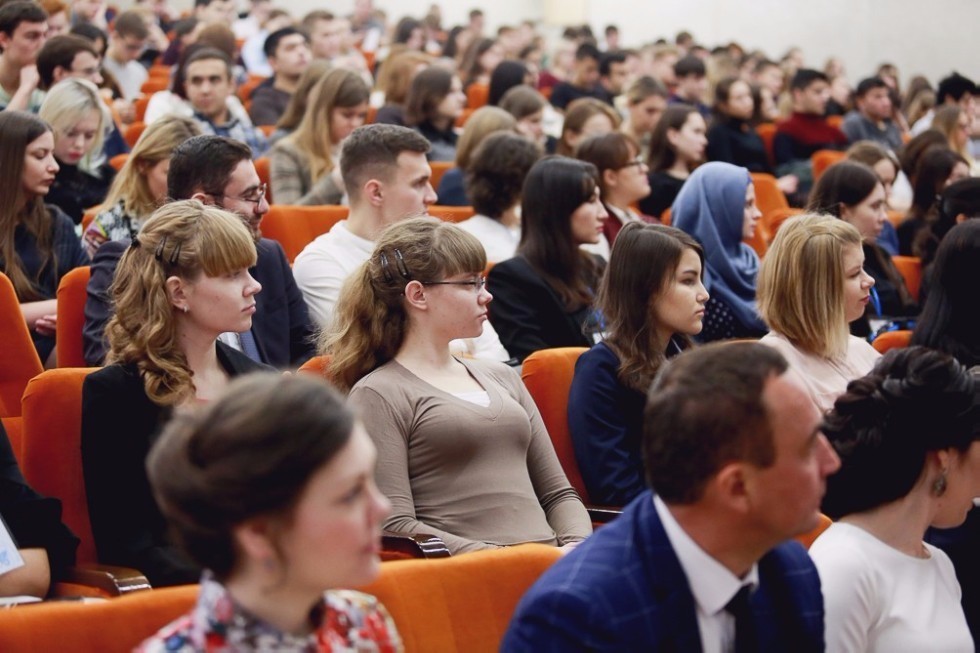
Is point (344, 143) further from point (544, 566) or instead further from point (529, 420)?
point (544, 566)

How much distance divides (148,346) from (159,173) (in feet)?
4.30

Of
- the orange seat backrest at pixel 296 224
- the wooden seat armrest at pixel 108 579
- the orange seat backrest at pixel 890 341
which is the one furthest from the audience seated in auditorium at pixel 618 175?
the wooden seat armrest at pixel 108 579

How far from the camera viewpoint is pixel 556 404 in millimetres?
2957

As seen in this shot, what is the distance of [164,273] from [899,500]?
138cm

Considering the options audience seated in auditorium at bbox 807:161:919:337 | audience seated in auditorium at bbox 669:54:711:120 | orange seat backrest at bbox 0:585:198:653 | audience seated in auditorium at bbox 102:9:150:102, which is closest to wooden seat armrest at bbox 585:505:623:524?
orange seat backrest at bbox 0:585:198:653

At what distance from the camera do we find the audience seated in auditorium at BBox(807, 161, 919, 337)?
4.52 metres

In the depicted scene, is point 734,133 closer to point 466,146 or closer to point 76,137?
point 466,146

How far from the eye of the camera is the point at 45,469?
2.39 metres

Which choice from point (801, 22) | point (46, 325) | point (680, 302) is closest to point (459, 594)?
point (680, 302)

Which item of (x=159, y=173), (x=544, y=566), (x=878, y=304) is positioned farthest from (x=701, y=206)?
(x=544, y=566)

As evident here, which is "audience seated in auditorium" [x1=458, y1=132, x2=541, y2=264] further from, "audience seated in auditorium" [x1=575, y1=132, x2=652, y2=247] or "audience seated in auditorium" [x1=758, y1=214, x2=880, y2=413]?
"audience seated in auditorium" [x1=758, y1=214, x2=880, y2=413]

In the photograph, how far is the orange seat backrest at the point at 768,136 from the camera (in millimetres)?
7953

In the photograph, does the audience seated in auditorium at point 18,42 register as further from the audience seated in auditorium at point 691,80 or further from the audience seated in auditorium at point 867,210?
the audience seated in auditorium at point 691,80

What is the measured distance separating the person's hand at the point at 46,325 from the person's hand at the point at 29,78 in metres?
2.05
